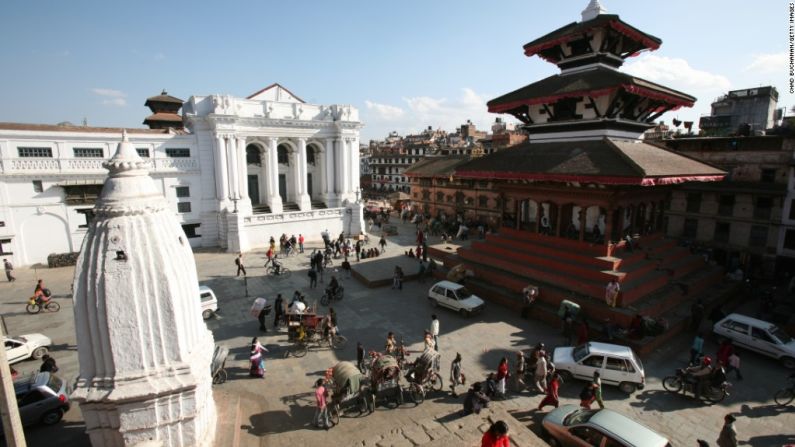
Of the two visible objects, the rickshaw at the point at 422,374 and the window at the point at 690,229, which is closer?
the rickshaw at the point at 422,374

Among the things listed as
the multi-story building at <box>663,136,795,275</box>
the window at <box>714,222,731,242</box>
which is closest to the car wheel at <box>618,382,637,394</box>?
the multi-story building at <box>663,136,795,275</box>

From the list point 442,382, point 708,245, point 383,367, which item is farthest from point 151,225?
point 708,245

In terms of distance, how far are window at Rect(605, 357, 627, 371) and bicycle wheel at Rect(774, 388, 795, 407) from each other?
13.8 feet

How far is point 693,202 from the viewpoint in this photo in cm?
2473

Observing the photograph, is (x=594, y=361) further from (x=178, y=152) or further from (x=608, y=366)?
(x=178, y=152)

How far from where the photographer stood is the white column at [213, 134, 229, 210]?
2959 centimetres

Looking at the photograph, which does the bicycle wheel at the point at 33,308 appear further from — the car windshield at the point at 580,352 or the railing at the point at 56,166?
the car windshield at the point at 580,352

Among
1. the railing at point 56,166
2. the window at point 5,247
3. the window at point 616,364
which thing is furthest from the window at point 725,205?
the window at point 5,247

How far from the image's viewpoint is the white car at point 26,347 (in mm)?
13008

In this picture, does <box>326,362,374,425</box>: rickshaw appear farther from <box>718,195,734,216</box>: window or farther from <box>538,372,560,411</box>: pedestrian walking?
<box>718,195,734,216</box>: window

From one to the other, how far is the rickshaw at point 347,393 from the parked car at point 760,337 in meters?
13.4

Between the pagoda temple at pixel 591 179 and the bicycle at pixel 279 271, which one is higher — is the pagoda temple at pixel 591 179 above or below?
above

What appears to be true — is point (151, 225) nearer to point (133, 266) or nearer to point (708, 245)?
point (133, 266)

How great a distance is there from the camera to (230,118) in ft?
96.6
